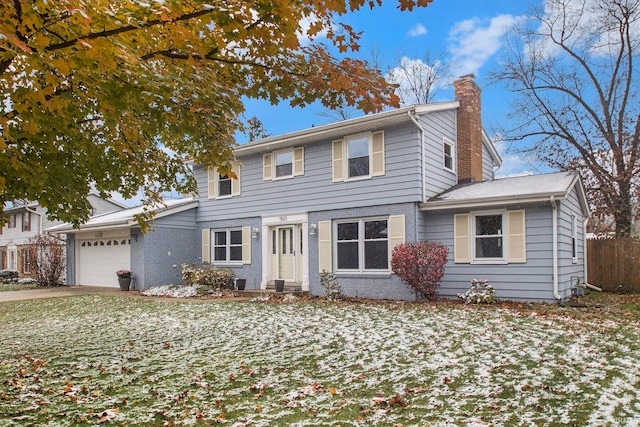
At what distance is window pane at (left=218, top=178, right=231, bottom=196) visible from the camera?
1780 centimetres

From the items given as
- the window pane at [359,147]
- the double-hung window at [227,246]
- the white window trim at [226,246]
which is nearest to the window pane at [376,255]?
the window pane at [359,147]

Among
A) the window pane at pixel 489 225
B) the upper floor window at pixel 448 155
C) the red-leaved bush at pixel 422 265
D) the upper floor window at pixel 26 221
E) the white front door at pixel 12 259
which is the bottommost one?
the white front door at pixel 12 259

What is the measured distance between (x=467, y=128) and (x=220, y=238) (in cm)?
1033

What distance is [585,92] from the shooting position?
21.4 meters

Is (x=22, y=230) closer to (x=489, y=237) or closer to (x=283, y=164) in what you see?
(x=283, y=164)

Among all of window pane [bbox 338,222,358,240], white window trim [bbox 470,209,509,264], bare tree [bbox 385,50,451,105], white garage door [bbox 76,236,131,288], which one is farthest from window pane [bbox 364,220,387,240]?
bare tree [bbox 385,50,451,105]

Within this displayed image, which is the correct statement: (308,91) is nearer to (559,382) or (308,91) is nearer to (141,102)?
(141,102)

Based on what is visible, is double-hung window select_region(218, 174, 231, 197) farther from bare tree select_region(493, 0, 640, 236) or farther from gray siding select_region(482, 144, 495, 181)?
bare tree select_region(493, 0, 640, 236)

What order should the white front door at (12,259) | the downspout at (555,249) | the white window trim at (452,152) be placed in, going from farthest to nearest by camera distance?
1. the white front door at (12,259)
2. the white window trim at (452,152)
3. the downspout at (555,249)

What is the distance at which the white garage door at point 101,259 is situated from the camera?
19.1 meters

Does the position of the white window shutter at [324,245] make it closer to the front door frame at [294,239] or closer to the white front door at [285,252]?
the front door frame at [294,239]

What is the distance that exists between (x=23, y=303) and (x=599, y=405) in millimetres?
Answer: 16417

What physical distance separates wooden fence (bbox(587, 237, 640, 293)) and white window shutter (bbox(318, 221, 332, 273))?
9661mm

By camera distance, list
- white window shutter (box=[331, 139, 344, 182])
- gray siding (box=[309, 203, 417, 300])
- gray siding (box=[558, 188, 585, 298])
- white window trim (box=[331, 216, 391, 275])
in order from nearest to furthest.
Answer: gray siding (box=[558, 188, 585, 298])
gray siding (box=[309, 203, 417, 300])
white window trim (box=[331, 216, 391, 275])
white window shutter (box=[331, 139, 344, 182])
